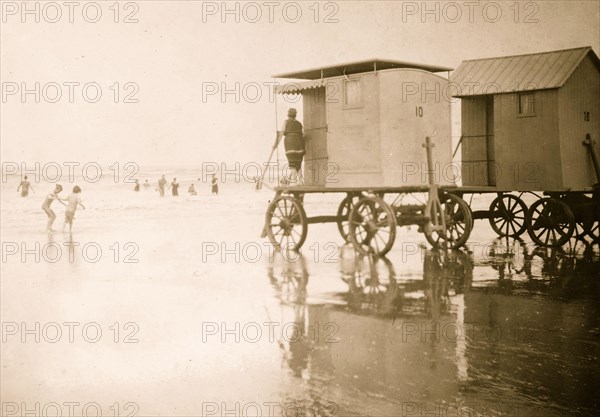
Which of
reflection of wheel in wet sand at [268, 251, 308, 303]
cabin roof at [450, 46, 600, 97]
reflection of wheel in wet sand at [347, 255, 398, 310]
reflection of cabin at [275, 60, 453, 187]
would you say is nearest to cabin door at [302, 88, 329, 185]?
reflection of cabin at [275, 60, 453, 187]

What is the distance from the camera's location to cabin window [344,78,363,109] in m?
13.4

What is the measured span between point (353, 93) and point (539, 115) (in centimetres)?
477

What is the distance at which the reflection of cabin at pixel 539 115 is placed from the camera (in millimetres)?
15445

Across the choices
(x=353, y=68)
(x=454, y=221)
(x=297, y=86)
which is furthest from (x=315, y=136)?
(x=454, y=221)

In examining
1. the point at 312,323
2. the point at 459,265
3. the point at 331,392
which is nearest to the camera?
the point at 331,392

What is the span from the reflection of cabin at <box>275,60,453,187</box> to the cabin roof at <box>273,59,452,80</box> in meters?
0.02

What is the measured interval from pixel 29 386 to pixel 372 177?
8.43m

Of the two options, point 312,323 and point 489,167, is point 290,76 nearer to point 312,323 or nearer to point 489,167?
point 489,167

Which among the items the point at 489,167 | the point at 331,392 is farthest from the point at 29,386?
the point at 489,167

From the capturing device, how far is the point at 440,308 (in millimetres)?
8633

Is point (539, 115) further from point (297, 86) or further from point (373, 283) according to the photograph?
point (373, 283)

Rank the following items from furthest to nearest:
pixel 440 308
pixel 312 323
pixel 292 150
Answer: pixel 292 150, pixel 440 308, pixel 312 323

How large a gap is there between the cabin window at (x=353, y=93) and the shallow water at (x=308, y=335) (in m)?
3.01

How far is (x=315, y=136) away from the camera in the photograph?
1491 cm
